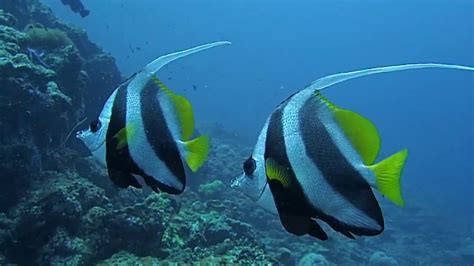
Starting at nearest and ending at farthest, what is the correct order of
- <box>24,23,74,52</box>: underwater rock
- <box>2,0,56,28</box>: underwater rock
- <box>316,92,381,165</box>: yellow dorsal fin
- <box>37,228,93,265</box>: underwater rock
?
<box>316,92,381,165</box>: yellow dorsal fin
<box>37,228,93,265</box>: underwater rock
<box>24,23,74,52</box>: underwater rock
<box>2,0,56,28</box>: underwater rock

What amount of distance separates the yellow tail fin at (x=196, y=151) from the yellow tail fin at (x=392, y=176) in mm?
614

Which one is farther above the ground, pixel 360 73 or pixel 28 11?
pixel 360 73

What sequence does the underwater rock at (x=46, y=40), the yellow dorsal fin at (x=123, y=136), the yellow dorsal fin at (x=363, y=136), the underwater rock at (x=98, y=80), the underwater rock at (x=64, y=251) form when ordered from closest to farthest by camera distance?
the yellow dorsal fin at (x=363, y=136), the yellow dorsal fin at (x=123, y=136), the underwater rock at (x=64, y=251), the underwater rock at (x=46, y=40), the underwater rock at (x=98, y=80)

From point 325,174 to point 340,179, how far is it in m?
0.05

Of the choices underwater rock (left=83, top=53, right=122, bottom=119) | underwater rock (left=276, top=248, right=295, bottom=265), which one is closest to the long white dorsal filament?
underwater rock (left=276, top=248, right=295, bottom=265)

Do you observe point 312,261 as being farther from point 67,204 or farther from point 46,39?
point 46,39

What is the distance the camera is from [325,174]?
134 cm

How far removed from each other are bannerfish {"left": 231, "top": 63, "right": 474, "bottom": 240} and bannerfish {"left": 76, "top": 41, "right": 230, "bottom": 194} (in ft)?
0.97

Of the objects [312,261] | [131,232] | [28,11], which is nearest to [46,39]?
[28,11]

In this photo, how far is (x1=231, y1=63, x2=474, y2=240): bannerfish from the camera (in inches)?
52.0

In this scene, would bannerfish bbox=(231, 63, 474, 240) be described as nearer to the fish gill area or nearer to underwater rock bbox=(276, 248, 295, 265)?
the fish gill area

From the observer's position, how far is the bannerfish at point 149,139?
1.60 m

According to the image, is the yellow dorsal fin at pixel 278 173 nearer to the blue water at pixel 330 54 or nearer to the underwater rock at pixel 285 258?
the underwater rock at pixel 285 258

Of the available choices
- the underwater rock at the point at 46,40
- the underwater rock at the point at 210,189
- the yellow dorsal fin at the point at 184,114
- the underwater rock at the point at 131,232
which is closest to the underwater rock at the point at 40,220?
the underwater rock at the point at 131,232
